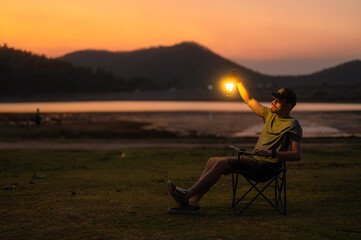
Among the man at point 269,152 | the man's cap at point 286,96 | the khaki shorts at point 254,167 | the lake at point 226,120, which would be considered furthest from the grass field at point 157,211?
the lake at point 226,120

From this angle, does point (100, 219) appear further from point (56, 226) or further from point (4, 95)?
point (4, 95)

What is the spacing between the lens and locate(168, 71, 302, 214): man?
557 cm

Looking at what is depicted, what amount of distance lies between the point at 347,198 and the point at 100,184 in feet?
14.9

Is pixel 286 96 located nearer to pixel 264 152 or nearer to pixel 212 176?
pixel 264 152

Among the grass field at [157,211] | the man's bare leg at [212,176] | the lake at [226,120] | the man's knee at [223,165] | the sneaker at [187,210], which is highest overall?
the man's knee at [223,165]

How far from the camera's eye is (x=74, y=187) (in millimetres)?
8398

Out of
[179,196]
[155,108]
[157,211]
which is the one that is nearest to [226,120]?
[155,108]

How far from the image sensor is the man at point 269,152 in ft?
18.3

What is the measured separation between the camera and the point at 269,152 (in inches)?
217

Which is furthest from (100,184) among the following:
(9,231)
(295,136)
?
(295,136)

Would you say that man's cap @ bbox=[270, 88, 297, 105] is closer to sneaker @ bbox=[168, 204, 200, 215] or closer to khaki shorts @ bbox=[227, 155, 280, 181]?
khaki shorts @ bbox=[227, 155, 280, 181]

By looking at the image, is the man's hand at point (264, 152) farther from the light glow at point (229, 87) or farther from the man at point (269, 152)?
the light glow at point (229, 87)

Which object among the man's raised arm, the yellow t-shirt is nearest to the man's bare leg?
the yellow t-shirt

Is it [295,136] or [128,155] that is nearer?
[295,136]
